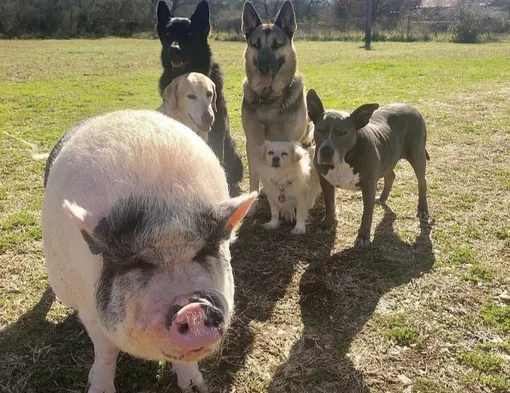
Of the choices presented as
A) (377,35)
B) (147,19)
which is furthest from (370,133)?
(147,19)

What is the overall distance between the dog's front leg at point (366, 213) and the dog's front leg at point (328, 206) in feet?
1.42

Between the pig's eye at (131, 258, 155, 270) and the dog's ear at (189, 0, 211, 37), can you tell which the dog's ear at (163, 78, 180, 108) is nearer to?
the dog's ear at (189, 0, 211, 37)

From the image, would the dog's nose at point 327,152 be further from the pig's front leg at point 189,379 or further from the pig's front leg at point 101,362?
the pig's front leg at point 101,362

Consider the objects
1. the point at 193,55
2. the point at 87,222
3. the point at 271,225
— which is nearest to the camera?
the point at 87,222

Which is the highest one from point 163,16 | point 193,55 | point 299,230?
point 163,16

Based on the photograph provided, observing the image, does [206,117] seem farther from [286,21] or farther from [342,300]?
[342,300]

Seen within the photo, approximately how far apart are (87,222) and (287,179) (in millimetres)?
3440

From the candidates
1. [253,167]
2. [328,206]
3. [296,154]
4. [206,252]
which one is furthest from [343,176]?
[206,252]

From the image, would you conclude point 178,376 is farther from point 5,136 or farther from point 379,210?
point 5,136

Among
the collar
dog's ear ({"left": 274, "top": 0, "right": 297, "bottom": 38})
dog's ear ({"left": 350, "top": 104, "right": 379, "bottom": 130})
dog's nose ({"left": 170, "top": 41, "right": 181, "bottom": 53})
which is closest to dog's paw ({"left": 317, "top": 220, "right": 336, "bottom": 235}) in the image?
the collar

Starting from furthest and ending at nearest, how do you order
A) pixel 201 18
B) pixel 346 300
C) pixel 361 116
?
pixel 201 18, pixel 361 116, pixel 346 300

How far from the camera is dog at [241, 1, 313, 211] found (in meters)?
5.78

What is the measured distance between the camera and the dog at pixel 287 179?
201 inches

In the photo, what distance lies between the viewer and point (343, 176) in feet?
15.3
